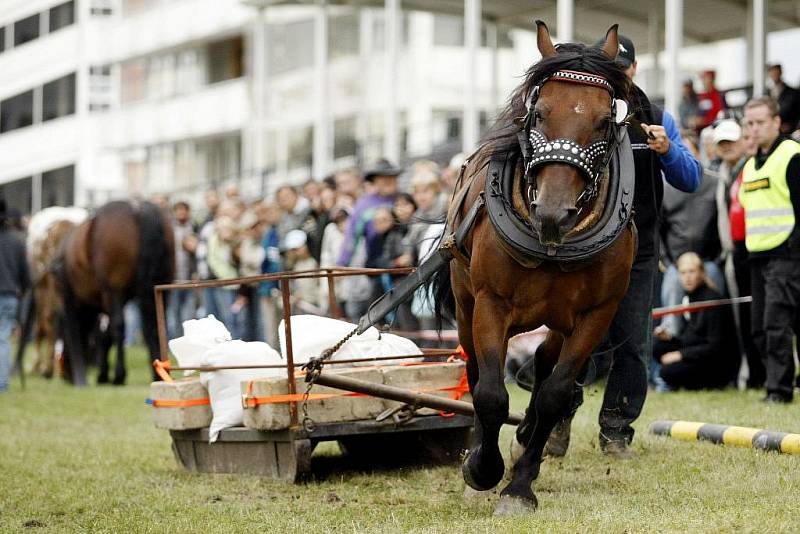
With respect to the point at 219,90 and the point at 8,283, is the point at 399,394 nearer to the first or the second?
the point at 8,283

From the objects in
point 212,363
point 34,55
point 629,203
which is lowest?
point 212,363

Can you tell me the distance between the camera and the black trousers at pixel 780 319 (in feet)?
32.6

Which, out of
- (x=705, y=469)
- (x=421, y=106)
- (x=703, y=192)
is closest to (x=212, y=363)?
(x=705, y=469)

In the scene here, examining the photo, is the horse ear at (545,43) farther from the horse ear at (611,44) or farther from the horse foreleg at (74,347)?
the horse foreleg at (74,347)

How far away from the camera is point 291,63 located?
39406mm

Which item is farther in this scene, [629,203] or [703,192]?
[703,192]

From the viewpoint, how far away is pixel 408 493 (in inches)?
279

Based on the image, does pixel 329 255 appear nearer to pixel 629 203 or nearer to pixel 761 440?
pixel 761 440

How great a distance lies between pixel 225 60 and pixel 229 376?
36.8 meters

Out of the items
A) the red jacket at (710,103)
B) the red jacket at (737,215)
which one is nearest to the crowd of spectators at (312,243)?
the red jacket at (737,215)

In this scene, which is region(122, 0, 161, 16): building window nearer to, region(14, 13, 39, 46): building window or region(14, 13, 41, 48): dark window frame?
region(14, 13, 41, 48): dark window frame

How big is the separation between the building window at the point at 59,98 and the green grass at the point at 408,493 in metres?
42.5

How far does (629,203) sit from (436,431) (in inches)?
95.3

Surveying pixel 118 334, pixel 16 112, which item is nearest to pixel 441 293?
pixel 118 334
